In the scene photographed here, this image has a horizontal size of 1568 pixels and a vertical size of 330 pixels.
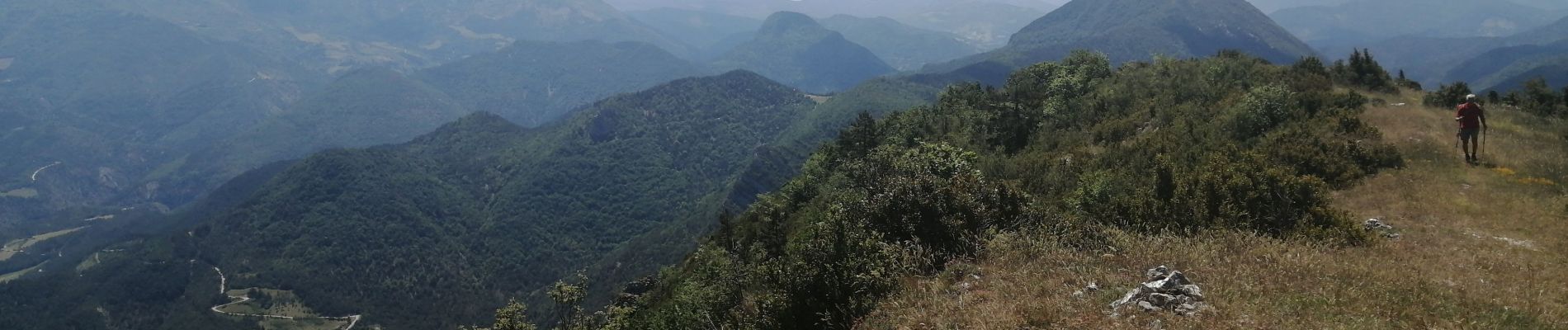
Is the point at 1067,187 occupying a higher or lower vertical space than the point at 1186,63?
lower

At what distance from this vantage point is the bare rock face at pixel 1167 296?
891 cm

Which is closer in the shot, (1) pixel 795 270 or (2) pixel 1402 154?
(1) pixel 795 270

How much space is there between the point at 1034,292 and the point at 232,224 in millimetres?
248511

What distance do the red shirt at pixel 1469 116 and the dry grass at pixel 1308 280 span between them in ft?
11.6

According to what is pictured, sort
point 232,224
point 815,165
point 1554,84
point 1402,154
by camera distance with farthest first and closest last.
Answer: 1. point 232,224
2. point 1554,84
3. point 815,165
4. point 1402,154

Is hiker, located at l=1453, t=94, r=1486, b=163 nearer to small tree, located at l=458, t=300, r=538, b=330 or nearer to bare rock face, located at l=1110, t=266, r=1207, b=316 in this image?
bare rock face, located at l=1110, t=266, r=1207, b=316

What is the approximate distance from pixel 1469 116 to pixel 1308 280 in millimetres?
16797

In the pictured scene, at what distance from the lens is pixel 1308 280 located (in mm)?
10086

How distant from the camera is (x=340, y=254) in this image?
601 feet

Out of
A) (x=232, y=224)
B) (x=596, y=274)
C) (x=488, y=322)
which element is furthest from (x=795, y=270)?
(x=232, y=224)

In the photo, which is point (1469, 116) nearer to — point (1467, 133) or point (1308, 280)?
point (1467, 133)

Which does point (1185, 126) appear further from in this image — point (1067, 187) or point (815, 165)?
point (815, 165)

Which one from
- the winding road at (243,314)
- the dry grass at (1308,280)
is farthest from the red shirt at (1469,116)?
the winding road at (243,314)

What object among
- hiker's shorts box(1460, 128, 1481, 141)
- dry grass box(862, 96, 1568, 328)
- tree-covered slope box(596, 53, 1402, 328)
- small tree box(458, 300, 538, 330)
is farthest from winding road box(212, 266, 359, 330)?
A: hiker's shorts box(1460, 128, 1481, 141)
